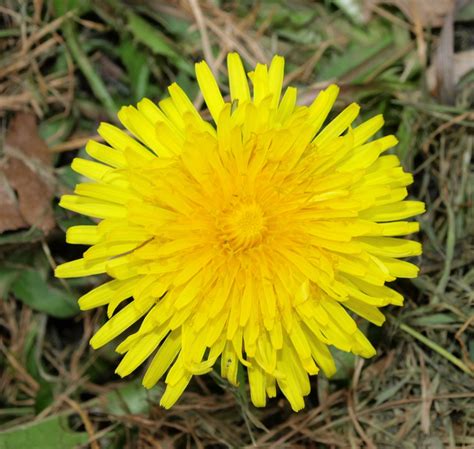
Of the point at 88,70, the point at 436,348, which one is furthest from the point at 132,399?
the point at 88,70

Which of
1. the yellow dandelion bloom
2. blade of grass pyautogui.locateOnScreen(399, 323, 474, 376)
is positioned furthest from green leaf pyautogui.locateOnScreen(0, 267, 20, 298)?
blade of grass pyautogui.locateOnScreen(399, 323, 474, 376)

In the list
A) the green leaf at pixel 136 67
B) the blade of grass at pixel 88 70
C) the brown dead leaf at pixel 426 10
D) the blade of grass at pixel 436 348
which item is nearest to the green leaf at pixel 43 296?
the blade of grass at pixel 88 70

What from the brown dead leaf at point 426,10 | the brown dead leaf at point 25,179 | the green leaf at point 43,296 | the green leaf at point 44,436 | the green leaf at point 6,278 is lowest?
the green leaf at point 44,436

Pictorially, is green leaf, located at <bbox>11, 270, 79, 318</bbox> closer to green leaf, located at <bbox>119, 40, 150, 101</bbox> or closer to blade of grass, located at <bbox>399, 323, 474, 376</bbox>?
green leaf, located at <bbox>119, 40, 150, 101</bbox>

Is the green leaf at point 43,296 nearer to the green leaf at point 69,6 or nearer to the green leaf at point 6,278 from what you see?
the green leaf at point 6,278

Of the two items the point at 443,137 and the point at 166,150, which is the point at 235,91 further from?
the point at 443,137

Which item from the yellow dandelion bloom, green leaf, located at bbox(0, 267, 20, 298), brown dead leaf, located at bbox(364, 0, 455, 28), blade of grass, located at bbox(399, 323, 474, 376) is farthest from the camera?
brown dead leaf, located at bbox(364, 0, 455, 28)
